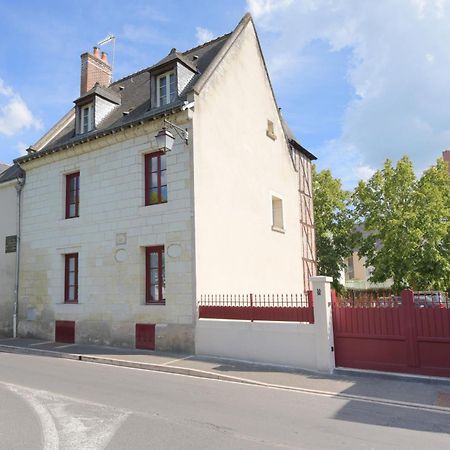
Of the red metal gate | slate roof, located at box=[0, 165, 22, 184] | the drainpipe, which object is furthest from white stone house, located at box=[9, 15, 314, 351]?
the red metal gate

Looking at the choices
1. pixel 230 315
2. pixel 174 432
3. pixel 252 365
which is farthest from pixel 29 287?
pixel 174 432

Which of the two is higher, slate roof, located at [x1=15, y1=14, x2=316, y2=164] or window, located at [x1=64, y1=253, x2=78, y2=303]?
slate roof, located at [x1=15, y1=14, x2=316, y2=164]

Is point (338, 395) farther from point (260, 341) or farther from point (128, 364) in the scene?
point (128, 364)

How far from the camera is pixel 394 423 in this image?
19.1 ft

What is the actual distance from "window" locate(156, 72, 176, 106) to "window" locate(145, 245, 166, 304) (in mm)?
4710

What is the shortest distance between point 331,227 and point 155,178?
1656cm

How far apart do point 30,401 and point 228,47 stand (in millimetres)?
12237

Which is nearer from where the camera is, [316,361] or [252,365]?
[316,361]

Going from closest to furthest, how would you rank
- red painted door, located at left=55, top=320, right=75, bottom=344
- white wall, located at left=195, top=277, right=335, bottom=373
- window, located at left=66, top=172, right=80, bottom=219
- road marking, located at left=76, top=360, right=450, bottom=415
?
road marking, located at left=76, top=360, right=450, bottom=415 → white wall, located at left=195, top=277, right=335, bottom=373 → red painted door, located at left=55, top=320, right=75, bottom=344 → window, located at left=66, top=172, right=80, bottom=219

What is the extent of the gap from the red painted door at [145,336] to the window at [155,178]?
3.62 meters

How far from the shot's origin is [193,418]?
5836 millimetres

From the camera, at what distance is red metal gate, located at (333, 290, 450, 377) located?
830cm

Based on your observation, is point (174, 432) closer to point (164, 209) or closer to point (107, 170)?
point (164, 209)

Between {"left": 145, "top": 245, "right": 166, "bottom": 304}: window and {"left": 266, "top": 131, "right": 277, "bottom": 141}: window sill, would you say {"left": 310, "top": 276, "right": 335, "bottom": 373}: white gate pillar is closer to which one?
{"left": 145, "top": 245, "right": 166, "bottom": 304}: window
